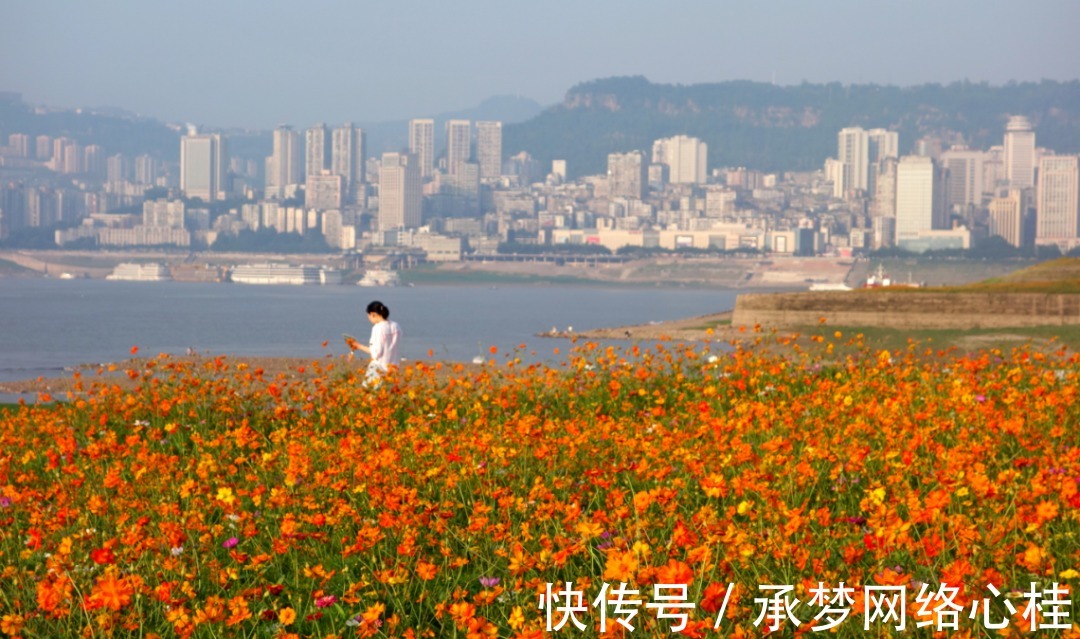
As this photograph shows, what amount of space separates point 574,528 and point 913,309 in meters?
37.5

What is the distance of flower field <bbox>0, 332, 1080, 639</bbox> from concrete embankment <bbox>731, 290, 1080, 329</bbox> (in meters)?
29.9

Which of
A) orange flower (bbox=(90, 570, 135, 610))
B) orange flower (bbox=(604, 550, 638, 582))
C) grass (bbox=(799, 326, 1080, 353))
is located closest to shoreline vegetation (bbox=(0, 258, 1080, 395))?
grass (bbox=(799, 326, 1080, 353))

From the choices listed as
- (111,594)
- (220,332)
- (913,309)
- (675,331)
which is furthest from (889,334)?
(111,594)

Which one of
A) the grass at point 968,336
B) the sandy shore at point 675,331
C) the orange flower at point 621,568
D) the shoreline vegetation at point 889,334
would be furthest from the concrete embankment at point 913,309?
the orange flower at point 621,568

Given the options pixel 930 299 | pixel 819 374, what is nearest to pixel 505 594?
pixel 819 374

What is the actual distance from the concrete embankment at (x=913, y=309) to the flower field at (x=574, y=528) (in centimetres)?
2992

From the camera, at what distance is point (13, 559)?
611 cm

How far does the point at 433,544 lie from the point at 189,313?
91.5 metres

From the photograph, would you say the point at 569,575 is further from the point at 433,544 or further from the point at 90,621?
the point at 90,621

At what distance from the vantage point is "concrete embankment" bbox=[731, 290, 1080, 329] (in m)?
39.2

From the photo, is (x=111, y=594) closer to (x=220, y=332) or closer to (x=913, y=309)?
(x=913, y=309)

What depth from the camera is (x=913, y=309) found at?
4209 cm

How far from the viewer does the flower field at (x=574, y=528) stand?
4.52m

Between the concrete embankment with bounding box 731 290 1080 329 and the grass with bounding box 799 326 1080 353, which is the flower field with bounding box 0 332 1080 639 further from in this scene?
the concrete embankment with bounding box 731 290 1080 329
